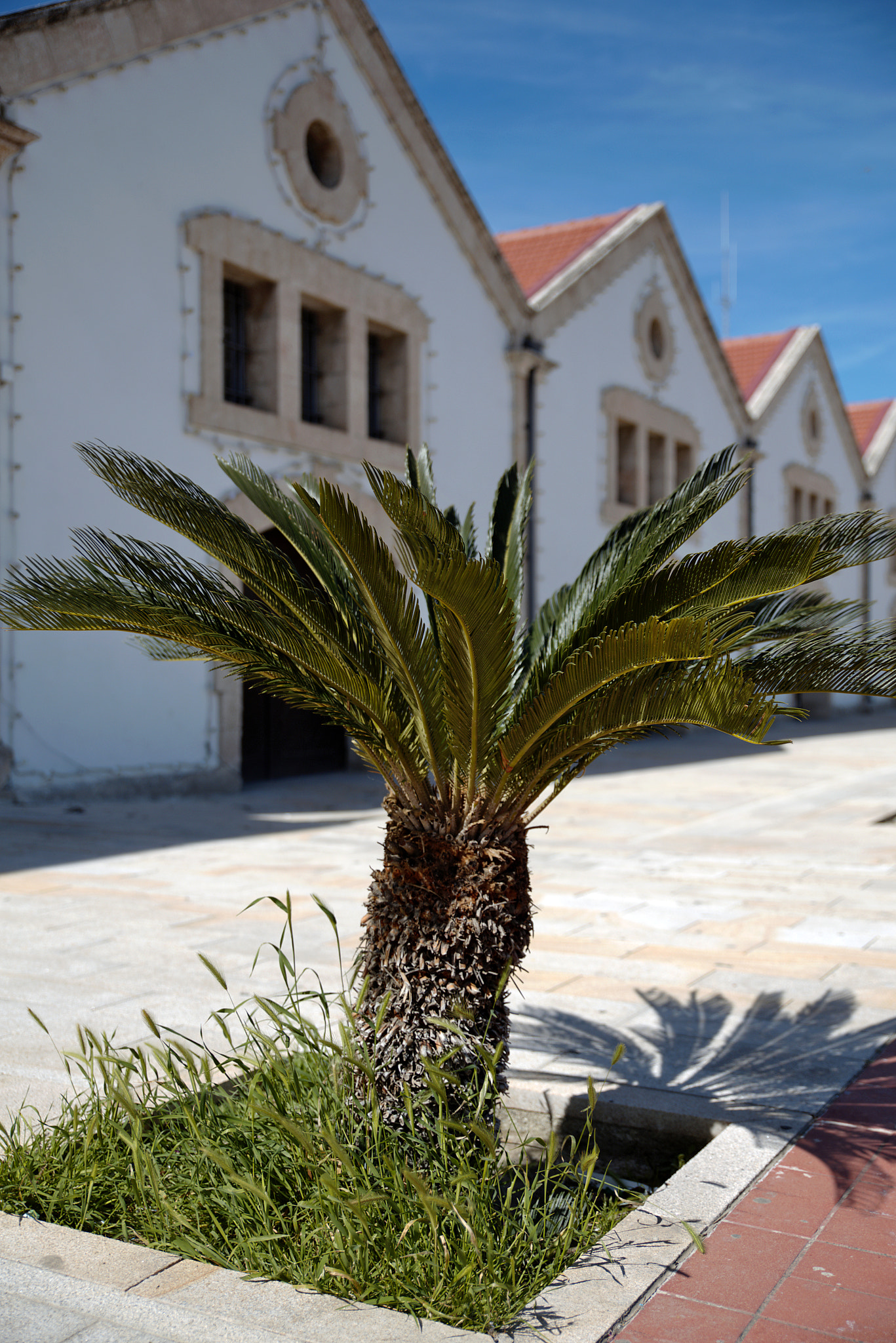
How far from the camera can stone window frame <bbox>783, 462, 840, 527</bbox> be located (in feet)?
97.2

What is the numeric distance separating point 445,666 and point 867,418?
1511 inches

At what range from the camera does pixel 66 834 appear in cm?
1012

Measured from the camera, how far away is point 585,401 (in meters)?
20.7

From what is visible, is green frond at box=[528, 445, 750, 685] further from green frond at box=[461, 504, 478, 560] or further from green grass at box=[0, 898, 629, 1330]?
green grass at box=[0, 898, 629, 1330]

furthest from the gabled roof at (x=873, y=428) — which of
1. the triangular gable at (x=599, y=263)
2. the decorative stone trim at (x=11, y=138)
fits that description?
the decorative stone trim at (x=11, y=138)

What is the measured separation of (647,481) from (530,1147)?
20206 millimetres

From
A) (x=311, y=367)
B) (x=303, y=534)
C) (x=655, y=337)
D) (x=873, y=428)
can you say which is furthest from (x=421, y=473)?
(x=873, y=428)

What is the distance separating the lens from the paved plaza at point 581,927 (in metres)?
4.66

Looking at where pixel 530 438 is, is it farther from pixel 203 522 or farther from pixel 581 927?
pixel 203 522

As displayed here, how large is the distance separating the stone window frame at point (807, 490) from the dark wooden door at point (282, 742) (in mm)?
16381

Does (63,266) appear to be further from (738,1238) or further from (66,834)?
(738,1238)

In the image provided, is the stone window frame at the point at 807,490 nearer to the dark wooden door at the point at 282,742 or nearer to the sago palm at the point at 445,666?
the dark wooden door at the point at 282,742

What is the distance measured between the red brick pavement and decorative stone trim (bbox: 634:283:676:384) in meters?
20.2

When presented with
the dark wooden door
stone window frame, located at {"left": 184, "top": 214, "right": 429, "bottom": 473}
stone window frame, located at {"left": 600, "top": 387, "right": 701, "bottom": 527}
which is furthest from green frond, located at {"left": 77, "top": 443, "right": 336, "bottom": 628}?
stone window frame, located at {"left": 600, "top": 387, "right": 701, "bottom": 527}
